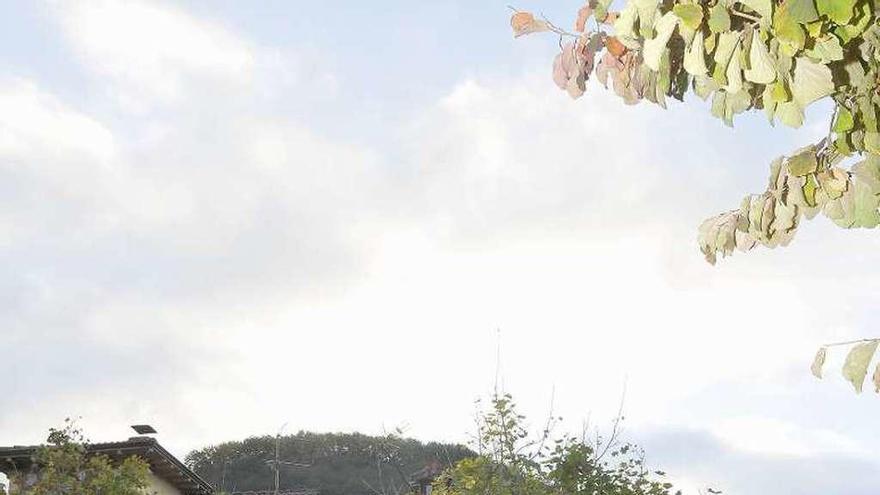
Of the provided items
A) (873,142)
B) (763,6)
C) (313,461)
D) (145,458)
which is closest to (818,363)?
(873,142)

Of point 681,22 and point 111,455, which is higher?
point 111,455

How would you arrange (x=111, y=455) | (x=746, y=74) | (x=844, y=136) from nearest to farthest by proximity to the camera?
1. (x=746, y=74)
2. (x=844, y=136)
3. (x=111, y=455)

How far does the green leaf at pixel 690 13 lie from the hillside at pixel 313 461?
148ft

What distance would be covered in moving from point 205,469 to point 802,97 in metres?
53.8

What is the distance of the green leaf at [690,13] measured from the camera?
2736mm

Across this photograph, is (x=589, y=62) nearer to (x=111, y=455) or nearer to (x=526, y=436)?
(x=526, y=436)

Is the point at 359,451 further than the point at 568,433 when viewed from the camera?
Yes

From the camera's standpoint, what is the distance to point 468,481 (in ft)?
53.1

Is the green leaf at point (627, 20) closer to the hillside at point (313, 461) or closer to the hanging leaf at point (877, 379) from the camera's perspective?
the hanging leaf at point (877, 379)

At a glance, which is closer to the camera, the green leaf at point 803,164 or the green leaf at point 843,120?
the green leaf at point 843,120

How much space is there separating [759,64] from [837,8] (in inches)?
11.8

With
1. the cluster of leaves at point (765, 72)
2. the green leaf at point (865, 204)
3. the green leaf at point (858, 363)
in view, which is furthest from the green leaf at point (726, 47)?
the green leaf at point (858, 363)

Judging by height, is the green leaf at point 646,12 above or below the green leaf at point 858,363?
above

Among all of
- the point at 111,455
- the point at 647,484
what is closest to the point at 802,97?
the point at 647,484
